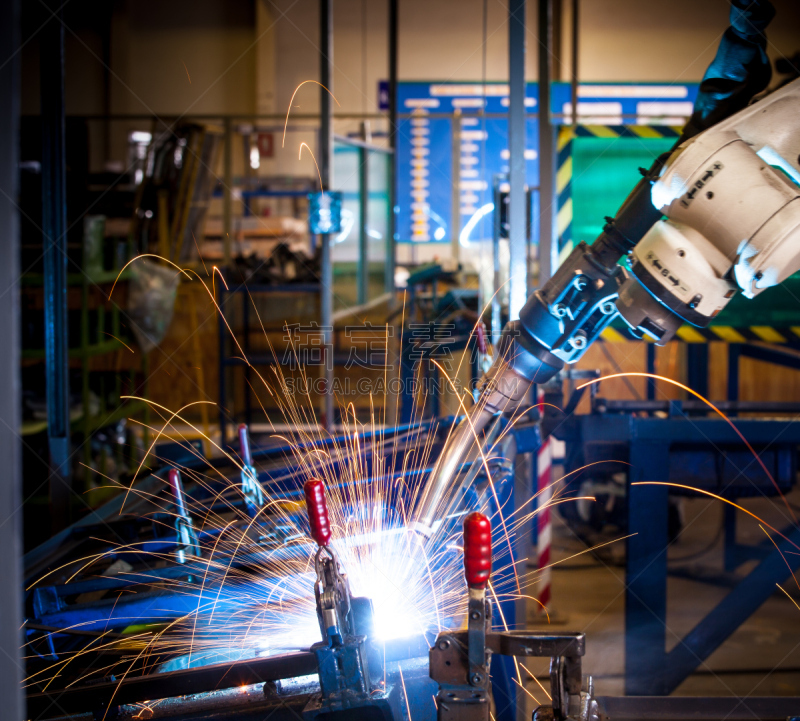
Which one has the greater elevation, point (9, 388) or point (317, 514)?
point (9, 388)

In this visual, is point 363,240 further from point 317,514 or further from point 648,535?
point 317,514

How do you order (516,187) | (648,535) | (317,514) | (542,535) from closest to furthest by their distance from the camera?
1. (317,514)
2. (648,535)
3. (516,187)
4. (542,535)

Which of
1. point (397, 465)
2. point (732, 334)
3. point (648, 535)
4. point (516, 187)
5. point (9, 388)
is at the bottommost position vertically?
point (648, 535)

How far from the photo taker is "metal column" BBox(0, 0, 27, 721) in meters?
0.62

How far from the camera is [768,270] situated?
1.34 meters

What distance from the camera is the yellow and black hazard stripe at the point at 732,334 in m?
2.84

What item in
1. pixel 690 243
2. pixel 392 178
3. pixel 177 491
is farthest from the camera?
pixel 392 178

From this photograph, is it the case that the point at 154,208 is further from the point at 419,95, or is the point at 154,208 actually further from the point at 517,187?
the point at 517,187

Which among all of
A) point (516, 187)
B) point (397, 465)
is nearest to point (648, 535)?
point (397, 465)

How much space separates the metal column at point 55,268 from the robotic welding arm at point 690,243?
1439 millimetres

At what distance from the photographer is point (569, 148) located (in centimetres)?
309

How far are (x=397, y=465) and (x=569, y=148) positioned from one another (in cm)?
175

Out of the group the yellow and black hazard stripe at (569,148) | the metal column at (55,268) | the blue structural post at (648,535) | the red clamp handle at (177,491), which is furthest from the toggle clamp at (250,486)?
the yellow and black hazard stripe at (569,148)

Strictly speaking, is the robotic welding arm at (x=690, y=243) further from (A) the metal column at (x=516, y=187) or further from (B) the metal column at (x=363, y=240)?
(B) the metal column at (x=363, y=240)
